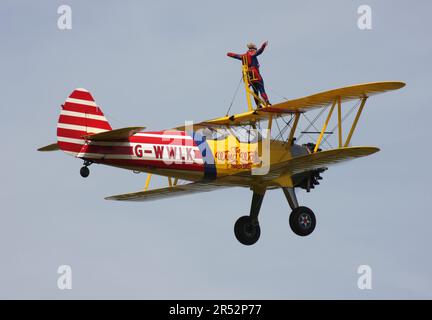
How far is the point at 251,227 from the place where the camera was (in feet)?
110

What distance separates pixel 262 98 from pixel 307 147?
1.57 metres

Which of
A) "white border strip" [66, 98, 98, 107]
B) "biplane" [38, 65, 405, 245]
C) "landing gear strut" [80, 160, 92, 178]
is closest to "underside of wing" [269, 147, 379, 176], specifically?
"biplane" [38, 65, 405, 245]

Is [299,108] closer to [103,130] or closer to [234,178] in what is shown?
[234,178]

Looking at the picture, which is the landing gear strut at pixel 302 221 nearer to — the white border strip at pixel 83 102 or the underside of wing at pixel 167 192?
the underside of wing at pixel 167 192

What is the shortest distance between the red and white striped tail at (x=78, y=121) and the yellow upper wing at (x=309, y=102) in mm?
3177

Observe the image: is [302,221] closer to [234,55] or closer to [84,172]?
[234,55]

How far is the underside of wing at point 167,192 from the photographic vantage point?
33219 millimetres

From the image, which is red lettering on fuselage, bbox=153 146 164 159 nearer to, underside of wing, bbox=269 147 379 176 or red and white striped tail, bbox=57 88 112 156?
red and white striped tail, bbox=57 88 112 156

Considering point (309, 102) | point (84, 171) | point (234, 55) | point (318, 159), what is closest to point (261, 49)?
point (234, 55)

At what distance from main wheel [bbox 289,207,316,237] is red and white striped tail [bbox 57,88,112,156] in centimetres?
509

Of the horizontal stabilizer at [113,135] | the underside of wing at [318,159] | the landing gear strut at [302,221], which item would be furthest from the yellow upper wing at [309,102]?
the horizontal stabilizer at [113,135]

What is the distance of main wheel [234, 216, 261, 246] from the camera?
33438 millimetres

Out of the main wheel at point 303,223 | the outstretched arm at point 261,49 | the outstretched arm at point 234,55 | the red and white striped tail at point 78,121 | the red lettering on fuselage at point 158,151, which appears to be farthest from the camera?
the outstretched arm at point 234,55

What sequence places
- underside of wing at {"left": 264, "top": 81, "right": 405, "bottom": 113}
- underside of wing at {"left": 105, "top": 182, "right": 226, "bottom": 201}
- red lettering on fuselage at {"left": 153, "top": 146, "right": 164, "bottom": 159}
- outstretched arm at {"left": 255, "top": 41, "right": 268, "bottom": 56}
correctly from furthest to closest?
underside of wing at {"left": 105, "top": 182, "right": 226, "bottom": 201}
outstretched arm at {"left": 255, "top": 41, "right": 268, "bottom": 56}
red lettering on fuselage at {"left": 153, "top": 146, "right": 164, "bottom": 159}
underside of wing at {"left": 264, "top": 81, "right": 405, "bottom": 113}
